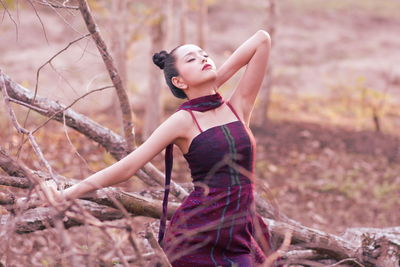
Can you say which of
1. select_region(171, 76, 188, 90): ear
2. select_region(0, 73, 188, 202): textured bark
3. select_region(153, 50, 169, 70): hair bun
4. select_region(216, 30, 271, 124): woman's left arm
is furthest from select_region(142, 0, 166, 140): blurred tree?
select_region(171, 76, 188, 90): ear

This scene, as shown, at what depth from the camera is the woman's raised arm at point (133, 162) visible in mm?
2428

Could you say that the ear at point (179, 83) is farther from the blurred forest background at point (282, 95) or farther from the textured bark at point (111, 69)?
the textured bark at point (111, 69)

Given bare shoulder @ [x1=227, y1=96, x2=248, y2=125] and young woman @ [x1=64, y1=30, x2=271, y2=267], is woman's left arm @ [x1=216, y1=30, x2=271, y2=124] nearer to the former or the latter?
bare shoulder @ [x1=227, y1=96, x2=248, y2=125]

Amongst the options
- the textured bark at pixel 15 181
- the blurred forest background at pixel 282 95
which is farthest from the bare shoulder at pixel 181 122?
the textured bark at pixel 15 181

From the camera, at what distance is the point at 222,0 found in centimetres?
2008

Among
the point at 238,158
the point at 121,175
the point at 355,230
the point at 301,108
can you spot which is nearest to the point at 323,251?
the point at 355,230

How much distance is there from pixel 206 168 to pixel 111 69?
111 cm

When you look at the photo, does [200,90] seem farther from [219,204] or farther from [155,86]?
[155,86]

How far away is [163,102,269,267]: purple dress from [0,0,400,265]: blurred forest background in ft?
1.98

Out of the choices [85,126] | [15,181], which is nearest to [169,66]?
[15,181]

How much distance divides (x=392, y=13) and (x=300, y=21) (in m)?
3.28

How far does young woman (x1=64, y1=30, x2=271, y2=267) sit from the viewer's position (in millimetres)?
2582

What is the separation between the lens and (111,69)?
3400 mm

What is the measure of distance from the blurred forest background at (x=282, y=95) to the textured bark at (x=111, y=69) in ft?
0.18
